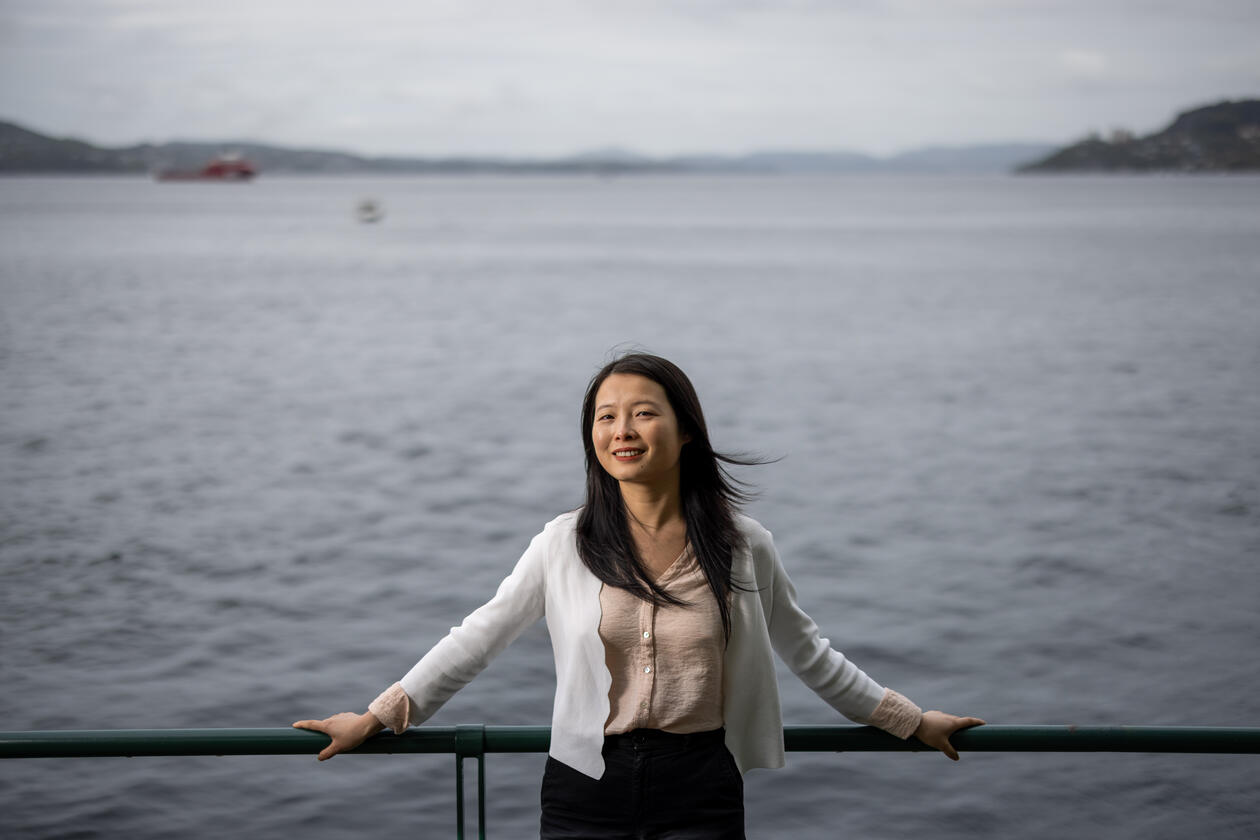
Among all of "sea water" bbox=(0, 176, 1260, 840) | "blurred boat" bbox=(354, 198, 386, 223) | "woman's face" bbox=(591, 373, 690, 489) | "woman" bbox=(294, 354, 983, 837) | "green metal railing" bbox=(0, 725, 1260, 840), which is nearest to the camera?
"green metal railing" bbox=(0, 725, 1260, 840)

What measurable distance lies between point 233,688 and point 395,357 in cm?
2788

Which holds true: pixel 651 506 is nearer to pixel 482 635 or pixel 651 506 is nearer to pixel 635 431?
pixel 635 431

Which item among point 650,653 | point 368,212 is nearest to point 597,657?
point 650,653

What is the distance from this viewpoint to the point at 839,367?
3731 cm

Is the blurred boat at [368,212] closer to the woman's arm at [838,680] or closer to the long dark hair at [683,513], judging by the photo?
the long dark hair at [683,513]

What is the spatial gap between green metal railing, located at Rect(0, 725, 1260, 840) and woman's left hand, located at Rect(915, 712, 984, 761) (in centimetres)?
2

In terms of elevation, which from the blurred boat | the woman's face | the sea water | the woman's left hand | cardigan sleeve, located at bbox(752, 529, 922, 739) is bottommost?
the sea water

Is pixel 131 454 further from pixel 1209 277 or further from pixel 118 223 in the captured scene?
pixel 118 223

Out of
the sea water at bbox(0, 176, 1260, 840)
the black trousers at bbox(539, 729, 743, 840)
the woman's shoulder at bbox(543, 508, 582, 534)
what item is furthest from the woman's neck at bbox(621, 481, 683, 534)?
the sea water at bbox(0, 176, 1260, 840)

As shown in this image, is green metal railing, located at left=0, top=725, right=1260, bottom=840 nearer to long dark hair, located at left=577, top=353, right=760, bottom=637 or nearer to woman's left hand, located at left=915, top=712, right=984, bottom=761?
woman's left hand, located at left=915, top=712, right=984, bottom=761

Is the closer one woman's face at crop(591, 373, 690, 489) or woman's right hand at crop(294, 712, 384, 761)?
woman's right hand at crop(294, 712, 384, 761)

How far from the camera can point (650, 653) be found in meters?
2.65

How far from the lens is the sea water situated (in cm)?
1123

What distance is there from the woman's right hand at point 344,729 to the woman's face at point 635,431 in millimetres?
697
